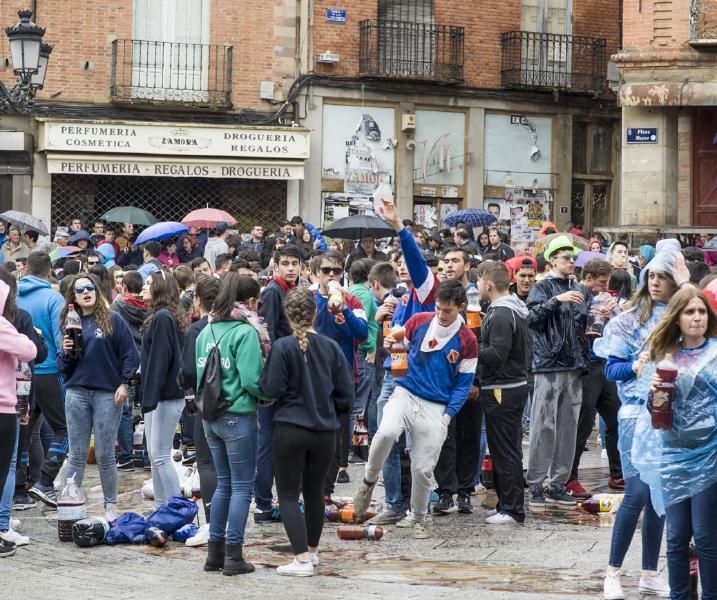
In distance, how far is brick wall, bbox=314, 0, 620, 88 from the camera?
27.1 metres

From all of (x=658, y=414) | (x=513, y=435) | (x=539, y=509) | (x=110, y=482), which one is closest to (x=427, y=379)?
(x=513, y=435)

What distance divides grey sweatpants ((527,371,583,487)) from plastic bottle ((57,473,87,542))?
348 cm

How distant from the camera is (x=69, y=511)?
1006 centimetres

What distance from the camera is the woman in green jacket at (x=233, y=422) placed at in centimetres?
897

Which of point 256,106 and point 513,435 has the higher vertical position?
point 256,106

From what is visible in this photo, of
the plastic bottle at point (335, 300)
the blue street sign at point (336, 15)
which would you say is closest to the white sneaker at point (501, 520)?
the plastic bottle at point (335, 300)

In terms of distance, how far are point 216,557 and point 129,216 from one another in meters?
14.6

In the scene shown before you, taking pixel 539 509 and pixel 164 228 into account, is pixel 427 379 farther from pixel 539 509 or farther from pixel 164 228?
pixel 164 228

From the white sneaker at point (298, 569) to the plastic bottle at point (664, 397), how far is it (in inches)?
102

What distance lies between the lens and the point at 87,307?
10500mm

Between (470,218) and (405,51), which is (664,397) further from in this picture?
(405,51)

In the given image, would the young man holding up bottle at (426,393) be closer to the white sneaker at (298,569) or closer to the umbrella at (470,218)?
the white sneaker at (298,569)

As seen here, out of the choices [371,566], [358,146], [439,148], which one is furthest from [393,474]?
[439,148]

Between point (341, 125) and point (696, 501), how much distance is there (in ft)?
66.9
